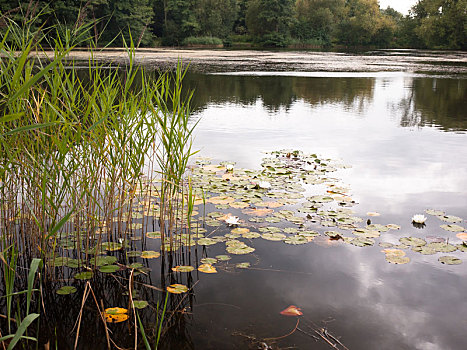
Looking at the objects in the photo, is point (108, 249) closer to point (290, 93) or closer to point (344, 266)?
point (344, 266)

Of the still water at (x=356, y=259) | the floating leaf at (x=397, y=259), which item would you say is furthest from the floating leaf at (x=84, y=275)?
the floating leaf at (x=397, y=259)

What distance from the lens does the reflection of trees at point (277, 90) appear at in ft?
35.1

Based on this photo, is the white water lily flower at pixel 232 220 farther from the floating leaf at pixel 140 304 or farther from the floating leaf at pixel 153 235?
the floating leaf at pixel 140 304

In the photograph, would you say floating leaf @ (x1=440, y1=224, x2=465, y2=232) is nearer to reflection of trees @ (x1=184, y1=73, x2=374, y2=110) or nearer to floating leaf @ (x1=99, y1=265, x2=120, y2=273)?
floating leaf @ (x1=99, y1=265, x2=120, y2=273)

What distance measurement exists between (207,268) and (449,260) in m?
1.55

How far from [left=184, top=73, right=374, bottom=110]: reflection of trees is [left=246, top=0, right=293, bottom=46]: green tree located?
4088cm

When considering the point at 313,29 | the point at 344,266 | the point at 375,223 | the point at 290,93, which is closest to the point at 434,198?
the point at 375,223

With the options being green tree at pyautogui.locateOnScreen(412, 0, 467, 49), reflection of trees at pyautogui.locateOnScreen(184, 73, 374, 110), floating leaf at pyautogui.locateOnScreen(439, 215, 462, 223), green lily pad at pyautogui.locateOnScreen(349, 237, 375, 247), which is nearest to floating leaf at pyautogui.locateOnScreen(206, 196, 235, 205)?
green lily pad at pyautogui.locateOnScreen(349, 237, 375, 247)

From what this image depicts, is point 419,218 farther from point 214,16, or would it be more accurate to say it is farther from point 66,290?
point 214,16

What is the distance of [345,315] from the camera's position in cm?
231

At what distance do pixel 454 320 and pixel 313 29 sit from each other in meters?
61.6

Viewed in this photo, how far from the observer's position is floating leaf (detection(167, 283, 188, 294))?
8.10 ft

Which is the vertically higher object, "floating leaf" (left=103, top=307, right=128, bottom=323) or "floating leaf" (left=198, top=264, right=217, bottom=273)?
"floating leaf" (left=198, top=264, right=217, bottom=273)

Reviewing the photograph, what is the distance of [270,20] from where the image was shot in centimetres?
5375
